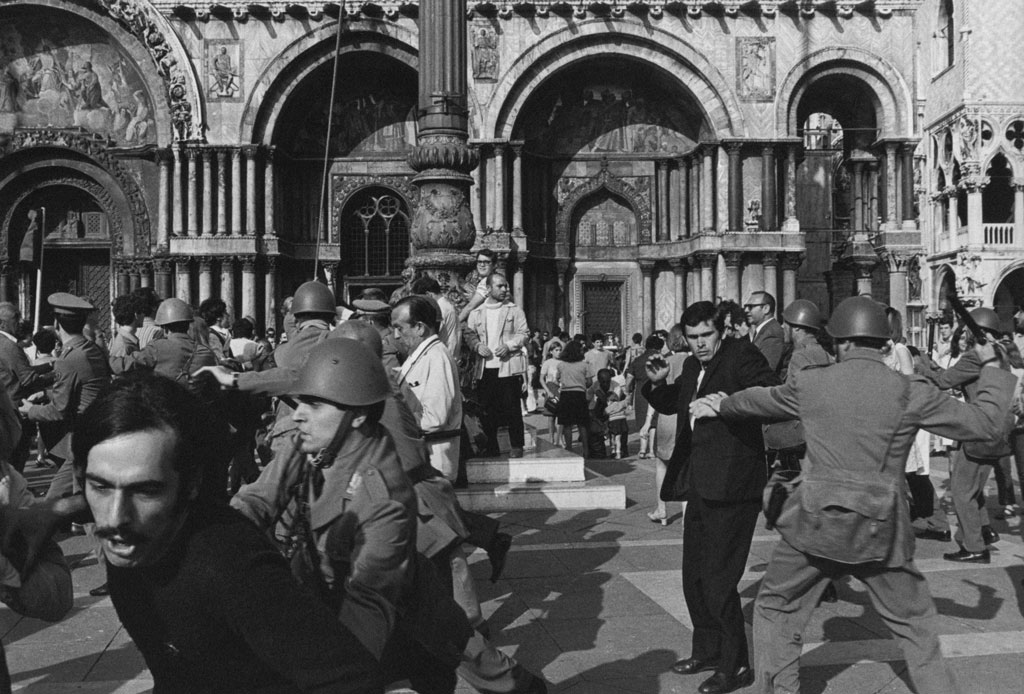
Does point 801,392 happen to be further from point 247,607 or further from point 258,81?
point 258,81

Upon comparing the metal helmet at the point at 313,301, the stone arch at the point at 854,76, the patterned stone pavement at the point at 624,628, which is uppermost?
the stone arch at the point at 854,76

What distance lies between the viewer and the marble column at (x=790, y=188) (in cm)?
2723

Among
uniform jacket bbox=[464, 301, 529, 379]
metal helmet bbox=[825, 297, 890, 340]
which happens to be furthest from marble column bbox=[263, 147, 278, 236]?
metal helmet bbox=[825, 297, 890, 340]

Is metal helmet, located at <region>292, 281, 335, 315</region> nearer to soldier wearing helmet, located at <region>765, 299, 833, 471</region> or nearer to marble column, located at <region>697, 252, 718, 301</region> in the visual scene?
soldier wearing helmet, located at <region>765, 299, 833, 471</region>

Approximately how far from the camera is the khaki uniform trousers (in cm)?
424

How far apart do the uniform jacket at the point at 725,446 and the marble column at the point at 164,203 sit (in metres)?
23.1

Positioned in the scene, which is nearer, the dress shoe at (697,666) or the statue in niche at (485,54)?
the dress shoe at (697,666)

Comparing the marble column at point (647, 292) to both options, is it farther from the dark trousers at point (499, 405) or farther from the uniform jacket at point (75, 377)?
the uniform jacket at point (75, 377)

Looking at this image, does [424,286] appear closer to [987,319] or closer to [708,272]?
[987,319]

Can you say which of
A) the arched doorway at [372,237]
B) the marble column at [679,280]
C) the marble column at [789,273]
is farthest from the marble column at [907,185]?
the arched doorway at [372,237]

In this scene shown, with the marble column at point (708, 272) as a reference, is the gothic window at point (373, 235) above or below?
above

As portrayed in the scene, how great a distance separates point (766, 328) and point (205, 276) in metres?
19.5

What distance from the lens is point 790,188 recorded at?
2734 centimetres

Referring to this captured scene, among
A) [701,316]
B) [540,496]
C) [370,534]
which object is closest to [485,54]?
[540,496]
